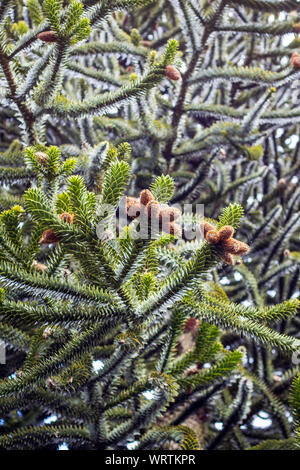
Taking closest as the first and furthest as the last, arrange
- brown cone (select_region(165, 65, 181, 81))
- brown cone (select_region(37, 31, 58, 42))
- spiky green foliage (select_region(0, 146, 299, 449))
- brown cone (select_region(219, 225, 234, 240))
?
brown cone (select_region(219, 225, 234, 240)) < spiky green foliage (select_region(0, 146, 299, 449)) < brown cone (select_region(37, 31, 58, 42)) < brown cone (select_region(165, 65, 181, 81))

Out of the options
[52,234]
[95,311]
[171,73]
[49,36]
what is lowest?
[95,311]

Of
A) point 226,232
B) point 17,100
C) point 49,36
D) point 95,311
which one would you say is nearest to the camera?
point 226,232

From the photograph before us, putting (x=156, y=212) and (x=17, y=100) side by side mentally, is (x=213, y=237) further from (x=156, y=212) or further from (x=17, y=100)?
(x=17, y=100)

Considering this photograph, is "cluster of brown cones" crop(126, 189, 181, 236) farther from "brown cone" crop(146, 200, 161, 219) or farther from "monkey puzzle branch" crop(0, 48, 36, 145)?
"monkey puzzle branch" crop(0, 48, 36, 145)

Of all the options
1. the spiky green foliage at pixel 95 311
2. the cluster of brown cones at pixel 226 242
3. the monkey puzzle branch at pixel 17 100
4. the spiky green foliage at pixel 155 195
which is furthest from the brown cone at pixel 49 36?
the cluster of brown cones at pixel 226 242

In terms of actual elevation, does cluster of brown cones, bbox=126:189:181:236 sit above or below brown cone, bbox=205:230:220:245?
above

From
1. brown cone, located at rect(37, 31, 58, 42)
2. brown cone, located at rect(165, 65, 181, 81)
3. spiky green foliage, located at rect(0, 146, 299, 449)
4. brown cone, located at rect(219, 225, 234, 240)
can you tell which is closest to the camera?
brown cone, located at rect(219, 225, 234, 240)

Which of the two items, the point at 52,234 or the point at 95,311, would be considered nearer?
the point at 52,234

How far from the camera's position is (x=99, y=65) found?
446 cm

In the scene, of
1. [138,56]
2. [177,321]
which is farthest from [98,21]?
[177,321]

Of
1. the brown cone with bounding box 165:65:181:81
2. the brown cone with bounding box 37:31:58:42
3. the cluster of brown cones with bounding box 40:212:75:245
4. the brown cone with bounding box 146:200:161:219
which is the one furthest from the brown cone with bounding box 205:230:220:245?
the brown cone with bounding box 37:31:58:42

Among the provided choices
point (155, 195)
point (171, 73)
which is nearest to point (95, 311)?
point (155, 195)

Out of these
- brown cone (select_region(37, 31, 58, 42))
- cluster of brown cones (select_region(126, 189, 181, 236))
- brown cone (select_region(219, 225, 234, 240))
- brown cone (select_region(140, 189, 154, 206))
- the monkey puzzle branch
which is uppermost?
brown cone (select_region(37, 31, 58, 42))
